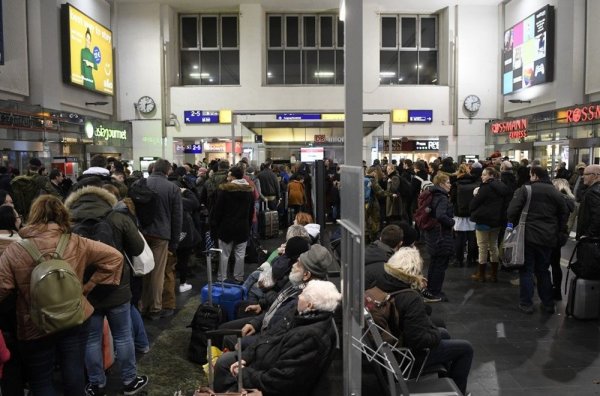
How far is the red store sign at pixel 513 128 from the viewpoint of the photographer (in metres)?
18.2

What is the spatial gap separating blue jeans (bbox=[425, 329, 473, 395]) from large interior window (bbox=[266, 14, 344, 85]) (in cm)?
2092

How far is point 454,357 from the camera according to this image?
3432mm

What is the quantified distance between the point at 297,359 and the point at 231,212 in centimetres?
420

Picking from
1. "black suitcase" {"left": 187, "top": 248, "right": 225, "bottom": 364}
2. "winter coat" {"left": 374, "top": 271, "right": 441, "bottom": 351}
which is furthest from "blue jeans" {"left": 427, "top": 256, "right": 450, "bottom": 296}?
"winter coat" {"left": 374, "top": 271, "right": 441, "bottom": 351}

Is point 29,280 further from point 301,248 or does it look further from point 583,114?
point 583,114

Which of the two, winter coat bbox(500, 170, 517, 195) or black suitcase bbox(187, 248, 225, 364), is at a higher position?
winter coat bbox(500, 170, 517, 195)

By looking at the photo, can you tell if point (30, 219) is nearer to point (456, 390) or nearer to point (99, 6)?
point (456, 390)

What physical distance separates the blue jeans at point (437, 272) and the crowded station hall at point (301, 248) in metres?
0.03

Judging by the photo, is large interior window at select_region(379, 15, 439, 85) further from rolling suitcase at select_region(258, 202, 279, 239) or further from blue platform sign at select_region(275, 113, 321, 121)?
rolling suitcase at select_region(258, 202, 279, 239)

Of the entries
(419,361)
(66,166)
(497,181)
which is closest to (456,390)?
(419,361)

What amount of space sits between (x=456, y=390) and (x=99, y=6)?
2135 centimetres

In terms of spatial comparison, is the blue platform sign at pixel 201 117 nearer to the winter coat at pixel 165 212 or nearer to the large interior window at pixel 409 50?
the large interior window at pixel 409 50

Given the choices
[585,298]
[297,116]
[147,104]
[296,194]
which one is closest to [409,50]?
[297,116]

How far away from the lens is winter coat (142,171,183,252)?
5445mm
